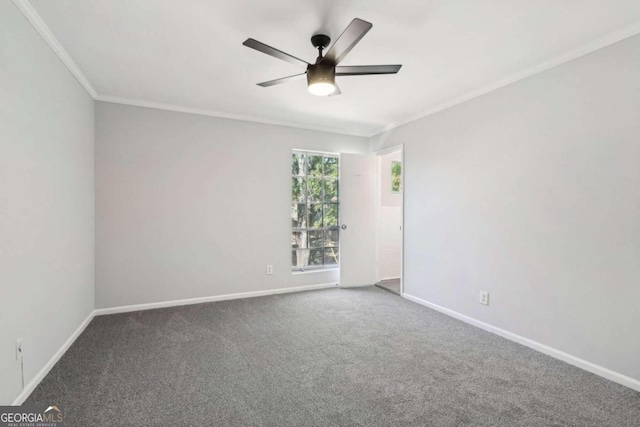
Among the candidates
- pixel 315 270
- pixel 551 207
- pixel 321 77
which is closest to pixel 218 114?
pixel 321 77

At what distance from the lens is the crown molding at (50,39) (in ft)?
6.12

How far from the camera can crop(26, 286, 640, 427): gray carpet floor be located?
177 cm

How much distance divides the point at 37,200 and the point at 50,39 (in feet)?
3.98

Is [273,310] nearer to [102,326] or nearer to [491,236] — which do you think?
[102,326]

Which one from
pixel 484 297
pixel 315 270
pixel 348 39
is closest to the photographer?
pixel 348 39

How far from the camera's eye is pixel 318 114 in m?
4.02

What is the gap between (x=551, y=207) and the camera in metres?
2.54

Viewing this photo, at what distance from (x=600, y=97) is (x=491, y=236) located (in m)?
1.41

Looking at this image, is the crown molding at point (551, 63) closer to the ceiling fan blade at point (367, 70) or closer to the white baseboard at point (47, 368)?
the ceiling fan blade at point (367, 70)

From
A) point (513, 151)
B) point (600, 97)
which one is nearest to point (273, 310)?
point (513, 151)

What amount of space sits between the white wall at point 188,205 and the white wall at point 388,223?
1427 mm

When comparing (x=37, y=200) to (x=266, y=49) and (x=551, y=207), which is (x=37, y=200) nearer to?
(x=266, y=49)

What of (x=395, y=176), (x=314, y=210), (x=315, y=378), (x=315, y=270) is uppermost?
(x=395, y=176)

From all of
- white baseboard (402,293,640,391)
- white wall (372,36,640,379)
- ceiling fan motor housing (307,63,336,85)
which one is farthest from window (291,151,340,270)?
ceiling fan motor housing (307,63,336,85)
